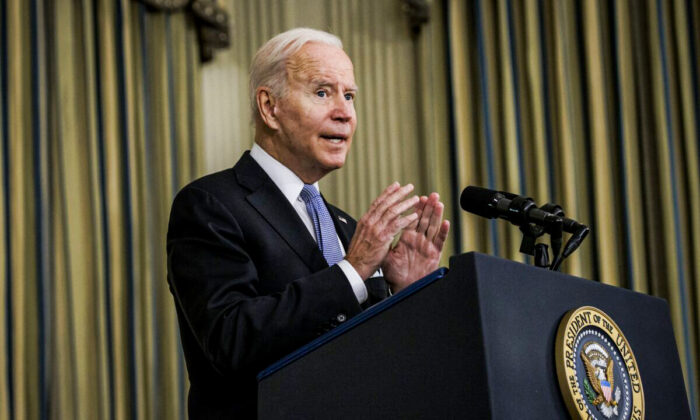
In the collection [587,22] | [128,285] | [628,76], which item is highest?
[587,22]

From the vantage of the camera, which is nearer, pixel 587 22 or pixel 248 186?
pixel 248 186

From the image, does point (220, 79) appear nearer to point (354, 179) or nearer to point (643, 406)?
point (354, 179)

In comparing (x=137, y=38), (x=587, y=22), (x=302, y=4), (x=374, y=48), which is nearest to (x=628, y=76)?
(x=587, y=22)

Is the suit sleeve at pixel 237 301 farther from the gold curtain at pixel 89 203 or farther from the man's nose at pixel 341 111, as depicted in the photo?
the gold curtain at pixel 89 203

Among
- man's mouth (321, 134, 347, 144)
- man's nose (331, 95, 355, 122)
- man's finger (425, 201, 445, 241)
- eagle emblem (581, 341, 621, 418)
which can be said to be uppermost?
man's nose (331, 95, 355, 122)

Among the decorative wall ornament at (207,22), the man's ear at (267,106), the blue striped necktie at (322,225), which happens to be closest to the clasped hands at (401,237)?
the blue striped necktie at (322,225)

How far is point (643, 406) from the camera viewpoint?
5.55 feet

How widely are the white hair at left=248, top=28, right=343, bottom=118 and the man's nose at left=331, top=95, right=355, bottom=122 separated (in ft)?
0.51

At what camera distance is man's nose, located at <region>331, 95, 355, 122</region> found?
8.05 ft

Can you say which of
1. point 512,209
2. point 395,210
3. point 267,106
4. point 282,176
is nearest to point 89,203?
point 267,106

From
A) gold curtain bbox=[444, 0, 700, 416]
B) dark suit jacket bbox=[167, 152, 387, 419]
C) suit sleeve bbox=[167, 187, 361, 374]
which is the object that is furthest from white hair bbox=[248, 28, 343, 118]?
gold curtain bbox=[444, 0, 700, 416]

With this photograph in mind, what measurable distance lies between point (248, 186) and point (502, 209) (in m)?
0.66

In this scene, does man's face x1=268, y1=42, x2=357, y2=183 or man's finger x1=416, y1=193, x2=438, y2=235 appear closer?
man's finger x1=416, y1=193, x2=438, y2=235

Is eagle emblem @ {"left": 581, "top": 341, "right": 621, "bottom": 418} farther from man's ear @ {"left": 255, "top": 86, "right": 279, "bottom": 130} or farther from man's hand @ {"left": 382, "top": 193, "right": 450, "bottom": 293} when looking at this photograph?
man's ear @ {"left": 255, "top": 86, "right": 279, "bottom": 130}
